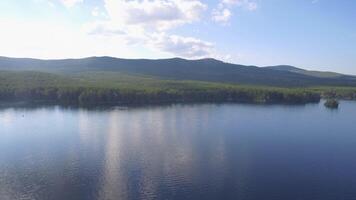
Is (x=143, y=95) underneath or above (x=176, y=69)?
underneath

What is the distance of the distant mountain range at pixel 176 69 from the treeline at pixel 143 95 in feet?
143

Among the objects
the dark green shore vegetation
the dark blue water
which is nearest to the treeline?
the dark green shore vegetation

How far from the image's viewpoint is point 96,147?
41.7 metres

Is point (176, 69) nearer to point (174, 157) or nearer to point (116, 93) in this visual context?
point (116, 93)

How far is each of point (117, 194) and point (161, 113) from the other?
41676 millimetres

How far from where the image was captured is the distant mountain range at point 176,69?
15075 cm

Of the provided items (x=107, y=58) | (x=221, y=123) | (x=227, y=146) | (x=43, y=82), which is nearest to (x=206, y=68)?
(x=107, y=58)

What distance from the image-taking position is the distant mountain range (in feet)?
495

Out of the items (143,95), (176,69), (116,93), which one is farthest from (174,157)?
(176,69)

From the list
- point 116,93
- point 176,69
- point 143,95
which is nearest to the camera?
point 116,93

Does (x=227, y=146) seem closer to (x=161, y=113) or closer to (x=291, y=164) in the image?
(x=291, y=164)

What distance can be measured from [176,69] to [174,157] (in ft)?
455

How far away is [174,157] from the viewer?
3781 centimetres

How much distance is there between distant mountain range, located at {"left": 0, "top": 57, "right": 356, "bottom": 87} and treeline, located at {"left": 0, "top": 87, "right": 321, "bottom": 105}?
4367 centimetres
